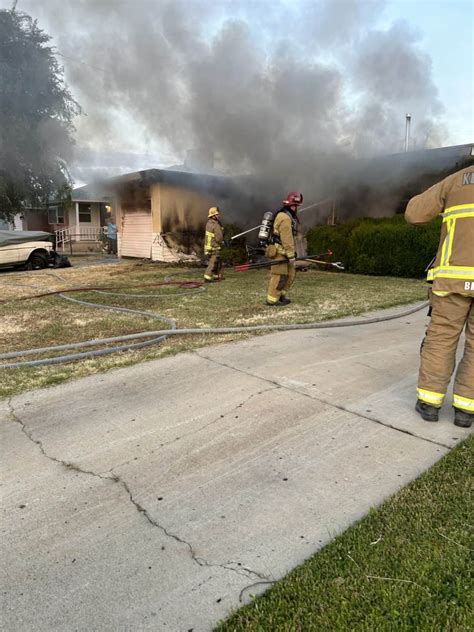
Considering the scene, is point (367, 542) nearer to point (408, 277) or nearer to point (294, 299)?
point (294, 299)

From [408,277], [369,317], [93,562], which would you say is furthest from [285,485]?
[408,277]

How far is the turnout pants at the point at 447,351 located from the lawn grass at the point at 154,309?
235 centimetres

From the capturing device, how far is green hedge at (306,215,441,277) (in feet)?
34.1

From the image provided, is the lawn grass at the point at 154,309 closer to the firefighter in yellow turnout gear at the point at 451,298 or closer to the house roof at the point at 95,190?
the house roof at the point at 95,190

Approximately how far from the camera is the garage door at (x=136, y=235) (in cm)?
1552

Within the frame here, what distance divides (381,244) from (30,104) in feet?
27.0

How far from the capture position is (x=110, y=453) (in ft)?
8.29

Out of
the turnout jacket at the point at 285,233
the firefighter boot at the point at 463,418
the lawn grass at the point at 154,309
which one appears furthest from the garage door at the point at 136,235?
the firefighter boot at the point at 463,418

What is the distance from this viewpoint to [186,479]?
2.28 metres

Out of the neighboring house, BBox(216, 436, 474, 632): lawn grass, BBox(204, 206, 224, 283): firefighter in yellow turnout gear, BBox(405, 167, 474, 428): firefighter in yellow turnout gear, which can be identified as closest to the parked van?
the neighboring house

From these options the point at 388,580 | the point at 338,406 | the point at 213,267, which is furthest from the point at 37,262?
the point at 388,580

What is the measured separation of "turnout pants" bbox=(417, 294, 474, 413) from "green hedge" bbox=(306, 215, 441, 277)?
26.6 ft

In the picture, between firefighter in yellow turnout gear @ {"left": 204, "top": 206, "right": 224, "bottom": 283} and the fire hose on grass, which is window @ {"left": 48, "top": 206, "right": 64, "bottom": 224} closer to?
firefighter in yellow turnout gear @ {"left": 204, "top": 206, "right": 224, "bottom": 283}

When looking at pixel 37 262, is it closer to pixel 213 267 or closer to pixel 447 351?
pixel 213 267
